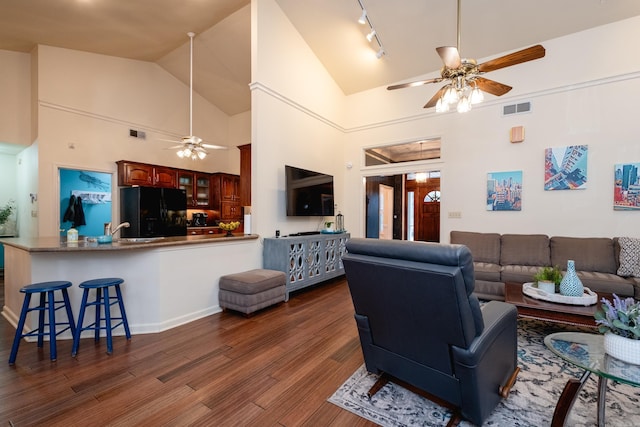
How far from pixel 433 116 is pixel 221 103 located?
533 cm

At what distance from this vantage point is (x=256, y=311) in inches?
138

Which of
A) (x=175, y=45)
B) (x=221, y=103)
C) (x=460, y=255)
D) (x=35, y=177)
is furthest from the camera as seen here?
(x=221, y=103)

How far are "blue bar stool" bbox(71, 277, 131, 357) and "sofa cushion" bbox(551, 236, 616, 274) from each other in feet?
17.4

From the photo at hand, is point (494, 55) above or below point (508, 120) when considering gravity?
above

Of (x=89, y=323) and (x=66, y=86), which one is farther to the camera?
(x=66, y=86)

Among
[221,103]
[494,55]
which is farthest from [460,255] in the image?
[221,103]

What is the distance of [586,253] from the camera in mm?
3707

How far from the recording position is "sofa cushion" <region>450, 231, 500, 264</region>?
169 inches

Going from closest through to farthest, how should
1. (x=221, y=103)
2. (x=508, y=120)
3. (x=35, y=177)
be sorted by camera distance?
1. (x=508, y=120)
2. (x=35, y=177)
3. (x=221, y=103)

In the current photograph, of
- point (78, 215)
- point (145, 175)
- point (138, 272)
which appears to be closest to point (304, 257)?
point (138, 272)

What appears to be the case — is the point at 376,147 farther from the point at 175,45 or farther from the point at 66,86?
the point at 66,86

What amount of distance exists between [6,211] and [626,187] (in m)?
10.7

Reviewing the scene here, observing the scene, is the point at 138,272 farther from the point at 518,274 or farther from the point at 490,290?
the point at 518,274

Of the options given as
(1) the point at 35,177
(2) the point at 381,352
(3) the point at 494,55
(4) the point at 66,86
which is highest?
(3) the point at 494,55
